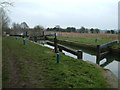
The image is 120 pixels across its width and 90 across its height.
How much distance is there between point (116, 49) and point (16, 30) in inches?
1502

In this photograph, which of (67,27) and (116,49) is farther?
(67,27)

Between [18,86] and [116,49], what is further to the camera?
[116,49]

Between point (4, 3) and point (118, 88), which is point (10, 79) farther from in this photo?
point (4, 3)

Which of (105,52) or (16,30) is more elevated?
(16,30)

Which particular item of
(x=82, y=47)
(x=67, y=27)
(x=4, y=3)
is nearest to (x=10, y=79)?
(x=4, y=3)

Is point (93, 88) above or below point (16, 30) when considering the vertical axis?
below

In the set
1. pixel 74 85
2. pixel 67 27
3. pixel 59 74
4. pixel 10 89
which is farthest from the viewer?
pixel 67 27

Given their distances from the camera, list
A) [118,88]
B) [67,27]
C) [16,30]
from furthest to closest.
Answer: [67,27], [16,30], [118,88]

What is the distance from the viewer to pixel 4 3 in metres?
15.5

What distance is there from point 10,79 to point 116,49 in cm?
1229

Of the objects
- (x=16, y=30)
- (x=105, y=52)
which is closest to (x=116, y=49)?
(x=105, y=52)

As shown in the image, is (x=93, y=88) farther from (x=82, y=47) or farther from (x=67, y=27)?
(x=67, y=27)

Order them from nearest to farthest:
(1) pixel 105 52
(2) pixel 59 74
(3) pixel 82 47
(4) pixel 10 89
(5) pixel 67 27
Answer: (4) pixel 10 89, (2) pixel 59 74, (1) pixel 105 52, (3) pixel 82 47, (5) pixel 67 27

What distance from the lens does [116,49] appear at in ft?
48.8
